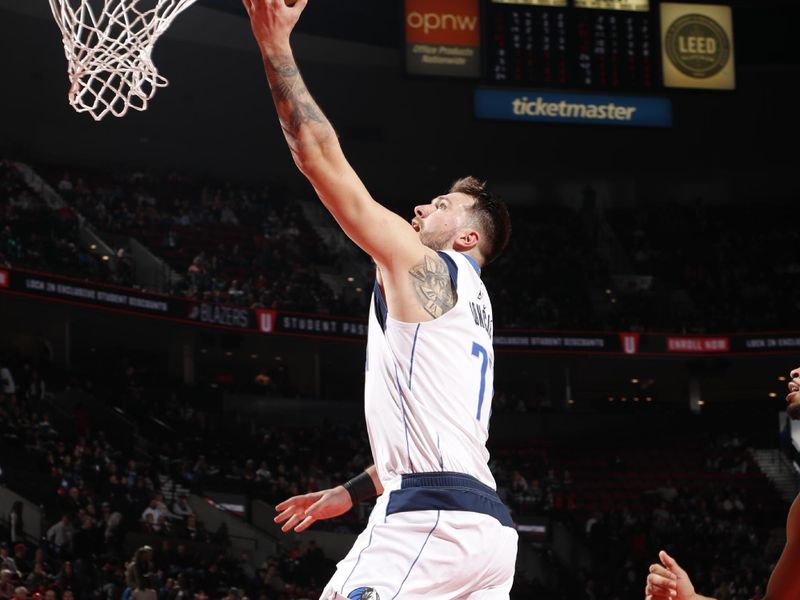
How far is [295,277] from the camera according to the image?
25.2 meters

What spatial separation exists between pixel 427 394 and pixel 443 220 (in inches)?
26.2

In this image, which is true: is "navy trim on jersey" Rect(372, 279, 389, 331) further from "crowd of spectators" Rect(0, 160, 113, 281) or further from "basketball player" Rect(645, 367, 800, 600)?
"crowd of spectators" Rect(0, 160, 113, 281)

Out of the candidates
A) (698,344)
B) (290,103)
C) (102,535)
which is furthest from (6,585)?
(698,344)

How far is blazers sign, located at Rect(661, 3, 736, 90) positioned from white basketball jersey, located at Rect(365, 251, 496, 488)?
17036 mm

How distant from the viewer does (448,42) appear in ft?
63.2

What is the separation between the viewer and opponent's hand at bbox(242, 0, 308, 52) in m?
3.33

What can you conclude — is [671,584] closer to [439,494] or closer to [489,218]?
[439,494]

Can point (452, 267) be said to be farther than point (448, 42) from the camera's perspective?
No

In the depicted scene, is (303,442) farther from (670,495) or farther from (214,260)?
(670,495)

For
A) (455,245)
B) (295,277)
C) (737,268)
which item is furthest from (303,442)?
(455,245)

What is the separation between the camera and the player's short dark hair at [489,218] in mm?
3865

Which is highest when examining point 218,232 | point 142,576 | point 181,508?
point 218,232

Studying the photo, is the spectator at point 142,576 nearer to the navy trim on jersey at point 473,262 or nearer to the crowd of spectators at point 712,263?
the navy trim on jersey at point 473,262

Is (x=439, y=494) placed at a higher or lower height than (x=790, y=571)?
higher
